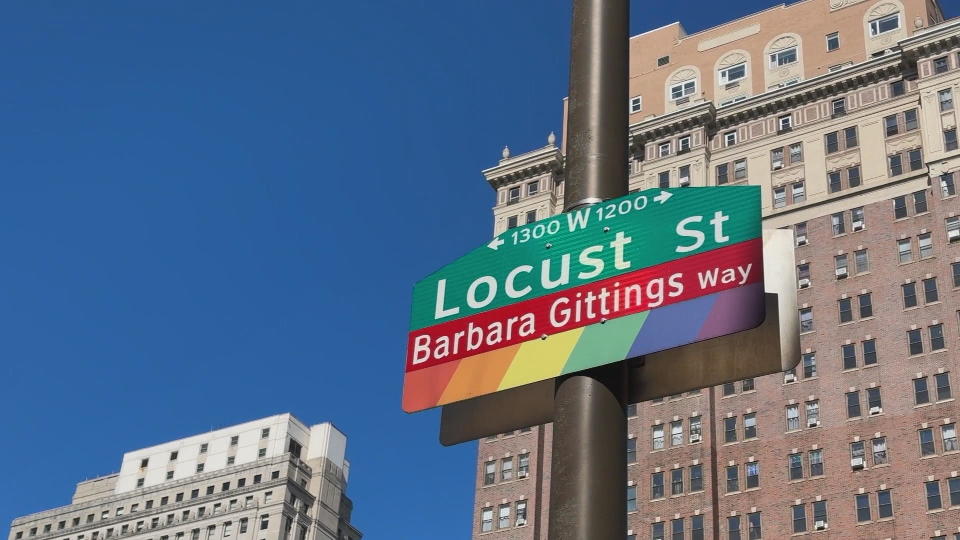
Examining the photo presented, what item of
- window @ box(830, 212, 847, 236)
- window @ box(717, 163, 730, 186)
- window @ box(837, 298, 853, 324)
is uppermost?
window @ box(717, 163, 730, 186)

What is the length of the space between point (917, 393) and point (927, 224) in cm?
1211

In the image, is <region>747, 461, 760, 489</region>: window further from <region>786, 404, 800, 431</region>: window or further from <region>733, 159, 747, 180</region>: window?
<region>733, 159, 747, 180</region>: window

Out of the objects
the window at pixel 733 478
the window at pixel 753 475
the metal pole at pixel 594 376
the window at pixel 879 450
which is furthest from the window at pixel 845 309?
the metal pole at pixel 594 376

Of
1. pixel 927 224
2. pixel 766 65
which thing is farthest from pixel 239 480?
pixel 927 224

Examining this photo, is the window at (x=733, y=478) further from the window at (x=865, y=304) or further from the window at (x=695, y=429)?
the window at (x=865, y=304)

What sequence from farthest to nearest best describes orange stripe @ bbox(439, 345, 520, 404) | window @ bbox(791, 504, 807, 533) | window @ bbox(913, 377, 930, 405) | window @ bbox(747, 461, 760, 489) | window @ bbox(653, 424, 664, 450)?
window @ bbox(653, 424, 664, 450) → window @ bbox(747, 461, 760, 489) → window @ bbox(913, 377, 930, 405) → window @ bbox(791, 504, 807, 533) → orange stripe @ bbox(439, 345, 520, 404)

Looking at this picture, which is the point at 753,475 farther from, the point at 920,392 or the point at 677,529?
the point at 920,392

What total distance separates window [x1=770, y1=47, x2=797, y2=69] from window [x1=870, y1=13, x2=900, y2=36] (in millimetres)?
5909

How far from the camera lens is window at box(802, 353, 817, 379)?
86188 millimetres

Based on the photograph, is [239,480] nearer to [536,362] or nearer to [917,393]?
[917,393]

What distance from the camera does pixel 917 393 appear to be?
8156 centimetres

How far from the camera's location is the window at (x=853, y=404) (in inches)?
3268

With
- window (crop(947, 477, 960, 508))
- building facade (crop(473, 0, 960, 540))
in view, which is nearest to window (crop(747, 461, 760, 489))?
building facade (crop(473, 0, 960, 540))

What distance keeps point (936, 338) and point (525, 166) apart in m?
36.7
